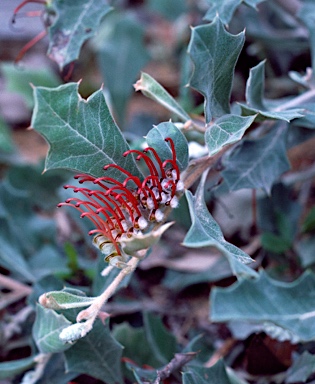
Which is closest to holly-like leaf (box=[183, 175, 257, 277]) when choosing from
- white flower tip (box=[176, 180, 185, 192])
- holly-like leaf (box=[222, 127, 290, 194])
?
white flower tip (box=[176, 180, 185, 192])

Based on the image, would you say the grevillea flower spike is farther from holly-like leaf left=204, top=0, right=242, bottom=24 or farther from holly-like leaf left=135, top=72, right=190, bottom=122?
holly-like leaf left=204, top=0, right=242, bottom=24

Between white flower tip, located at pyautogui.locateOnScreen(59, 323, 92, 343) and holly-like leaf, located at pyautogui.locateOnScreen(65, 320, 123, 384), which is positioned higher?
white flower tip, located at pyautogui.locateOnScreen(59, 323, 92, 343)

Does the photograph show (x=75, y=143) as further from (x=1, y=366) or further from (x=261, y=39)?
(x=261, y=39)

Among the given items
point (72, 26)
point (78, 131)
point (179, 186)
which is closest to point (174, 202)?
point (179, 186)

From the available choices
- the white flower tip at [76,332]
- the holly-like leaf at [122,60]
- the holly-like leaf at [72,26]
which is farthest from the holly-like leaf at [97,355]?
the holly-like leaf at [122,60]

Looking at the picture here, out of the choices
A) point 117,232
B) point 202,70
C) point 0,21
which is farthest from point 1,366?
point 0,21

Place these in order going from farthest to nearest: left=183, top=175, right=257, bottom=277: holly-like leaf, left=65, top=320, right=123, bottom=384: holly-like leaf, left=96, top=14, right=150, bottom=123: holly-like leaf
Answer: left=96, top=14, right=150, bottom=123: holly-like leaf → left=65, top=320, right=123, bottom=384: holly-like leaf → left=183, top=175, right=257, bottom=277: holly-like leaf
